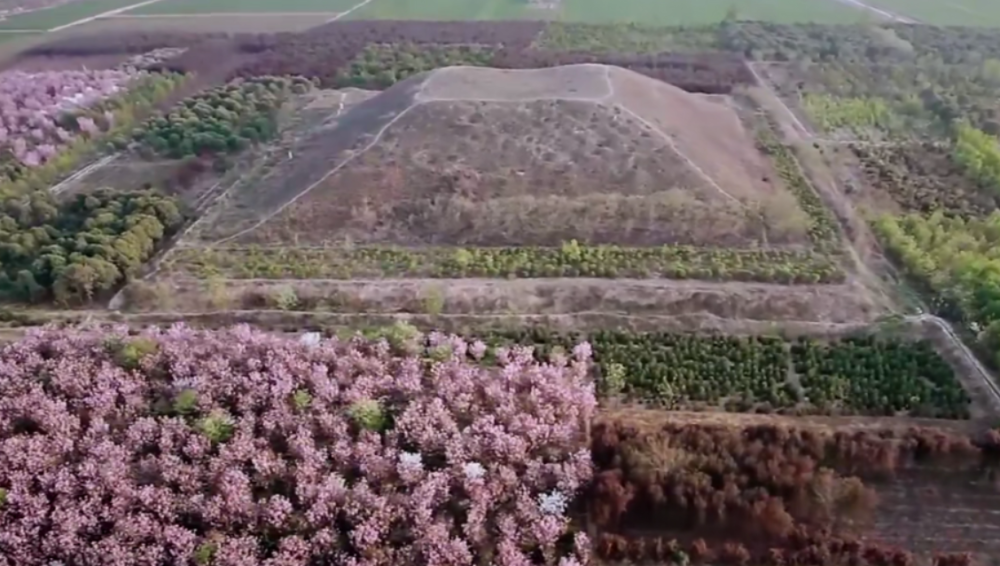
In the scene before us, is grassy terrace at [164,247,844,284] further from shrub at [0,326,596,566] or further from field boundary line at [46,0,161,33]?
field boundary line at [46,0,161,33]

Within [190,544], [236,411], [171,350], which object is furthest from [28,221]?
[190,544]

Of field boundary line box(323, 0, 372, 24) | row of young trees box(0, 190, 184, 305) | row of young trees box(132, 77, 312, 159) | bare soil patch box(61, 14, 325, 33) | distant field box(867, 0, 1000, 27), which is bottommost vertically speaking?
row of young trees box(0, 190, 184, 305)

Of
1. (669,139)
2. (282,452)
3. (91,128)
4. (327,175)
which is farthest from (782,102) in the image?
(91,128)

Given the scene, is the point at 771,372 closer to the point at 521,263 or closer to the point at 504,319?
the point at 504,319

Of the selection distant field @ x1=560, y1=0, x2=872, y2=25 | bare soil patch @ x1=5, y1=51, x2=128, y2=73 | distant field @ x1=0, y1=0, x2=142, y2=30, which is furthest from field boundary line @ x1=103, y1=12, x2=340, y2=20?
bare soil patch @ x1=5, y1=51, x2=128, y2=73

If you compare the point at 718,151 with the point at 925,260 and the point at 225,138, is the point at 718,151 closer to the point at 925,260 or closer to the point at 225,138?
the point at 925,260

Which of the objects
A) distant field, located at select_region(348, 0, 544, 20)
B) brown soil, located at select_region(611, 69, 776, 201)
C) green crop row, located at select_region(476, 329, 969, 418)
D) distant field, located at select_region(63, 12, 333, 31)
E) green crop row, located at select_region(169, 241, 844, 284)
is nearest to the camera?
green crop row, located at select_region(476, 329, 969, 418)

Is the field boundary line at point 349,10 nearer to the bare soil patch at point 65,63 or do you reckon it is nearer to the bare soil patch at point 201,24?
the bare soil patch at point 201,24
